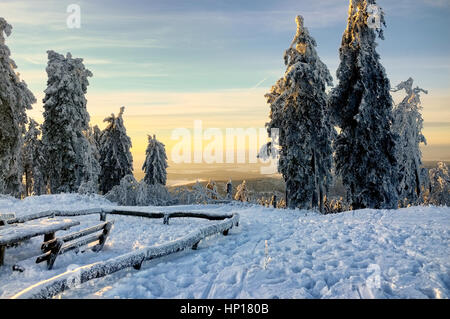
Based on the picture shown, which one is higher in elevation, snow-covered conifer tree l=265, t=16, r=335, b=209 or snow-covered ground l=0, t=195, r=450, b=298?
snow-covered conifer tree l=265, t=16, r=335, b=209

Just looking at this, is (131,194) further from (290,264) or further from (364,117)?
(290,264)

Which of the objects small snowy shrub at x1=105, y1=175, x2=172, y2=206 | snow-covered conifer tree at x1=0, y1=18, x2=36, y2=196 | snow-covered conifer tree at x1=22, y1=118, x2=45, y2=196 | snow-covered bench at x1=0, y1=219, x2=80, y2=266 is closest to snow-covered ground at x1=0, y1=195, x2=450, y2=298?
snow-covered bench at x1=0, y1=219, x2=80, y2=266

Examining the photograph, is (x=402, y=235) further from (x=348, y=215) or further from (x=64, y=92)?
(x=64, y=92)

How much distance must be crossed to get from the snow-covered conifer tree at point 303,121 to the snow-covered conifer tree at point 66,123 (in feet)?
54.0

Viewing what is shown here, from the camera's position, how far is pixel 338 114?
21.1m

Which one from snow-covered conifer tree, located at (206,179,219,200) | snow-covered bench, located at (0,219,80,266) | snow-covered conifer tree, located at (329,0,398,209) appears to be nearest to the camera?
snow-covered bench, located at (0,219,80,266)

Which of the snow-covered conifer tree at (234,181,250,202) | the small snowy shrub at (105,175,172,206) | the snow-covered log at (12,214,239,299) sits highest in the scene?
the snow-covered log at (12,214,239,299)

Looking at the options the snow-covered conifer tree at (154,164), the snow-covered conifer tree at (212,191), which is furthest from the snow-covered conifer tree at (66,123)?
the snow-covered conifer tree at (154,164)

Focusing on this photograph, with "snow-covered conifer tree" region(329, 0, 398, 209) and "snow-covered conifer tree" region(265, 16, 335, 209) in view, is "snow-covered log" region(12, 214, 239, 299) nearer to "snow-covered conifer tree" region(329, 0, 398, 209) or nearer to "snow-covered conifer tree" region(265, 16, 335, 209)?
"snow-covered conifer tree" region(329, 0, 398, 209)

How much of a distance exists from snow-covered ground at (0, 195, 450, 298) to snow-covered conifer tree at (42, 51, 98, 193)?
1834cm

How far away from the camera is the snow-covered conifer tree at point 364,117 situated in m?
19.8

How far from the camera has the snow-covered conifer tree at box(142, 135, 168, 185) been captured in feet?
124
